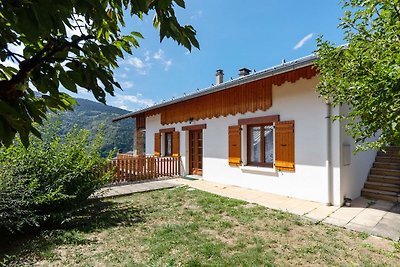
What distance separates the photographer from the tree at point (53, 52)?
62 centimetres

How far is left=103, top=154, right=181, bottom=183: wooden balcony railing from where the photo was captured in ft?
31.0

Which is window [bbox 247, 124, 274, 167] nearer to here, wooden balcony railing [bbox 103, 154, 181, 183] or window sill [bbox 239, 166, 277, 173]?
window sill [bbox 239, 166, 277, 173]

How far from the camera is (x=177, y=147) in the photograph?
11.7 metres

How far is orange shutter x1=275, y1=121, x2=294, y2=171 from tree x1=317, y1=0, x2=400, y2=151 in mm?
4011

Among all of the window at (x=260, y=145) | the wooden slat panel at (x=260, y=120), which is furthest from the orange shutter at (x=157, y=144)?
the window at (x=260, y=145)

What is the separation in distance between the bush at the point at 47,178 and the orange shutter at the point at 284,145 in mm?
4928

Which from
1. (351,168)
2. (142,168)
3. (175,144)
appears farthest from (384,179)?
(142,168)

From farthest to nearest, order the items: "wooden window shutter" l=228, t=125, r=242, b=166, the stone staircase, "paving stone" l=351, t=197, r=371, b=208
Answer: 1. "wooden window shutter" l=228, t=125, r=242, b=166
2. the stone staircase
3. "paving stone" l=351, t=197, r=371, b=208

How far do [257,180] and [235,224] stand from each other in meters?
3.40

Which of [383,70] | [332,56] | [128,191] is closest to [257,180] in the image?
[128,191]

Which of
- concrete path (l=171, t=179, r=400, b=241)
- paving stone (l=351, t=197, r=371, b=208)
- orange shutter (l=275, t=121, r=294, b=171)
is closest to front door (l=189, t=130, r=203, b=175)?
concrete path (l=171, t=179, r=400, b=241)

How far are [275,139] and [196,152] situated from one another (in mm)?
4470

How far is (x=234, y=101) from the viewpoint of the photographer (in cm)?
876

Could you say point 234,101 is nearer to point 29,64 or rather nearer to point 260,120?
point 260,120
